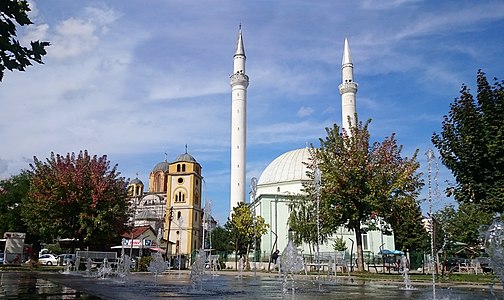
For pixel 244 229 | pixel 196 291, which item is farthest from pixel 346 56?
pixel 196 291

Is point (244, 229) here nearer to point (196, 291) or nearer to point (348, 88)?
point (348, 88)

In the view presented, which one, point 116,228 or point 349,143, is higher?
point 349,143

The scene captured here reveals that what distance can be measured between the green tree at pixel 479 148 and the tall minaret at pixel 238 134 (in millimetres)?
42187

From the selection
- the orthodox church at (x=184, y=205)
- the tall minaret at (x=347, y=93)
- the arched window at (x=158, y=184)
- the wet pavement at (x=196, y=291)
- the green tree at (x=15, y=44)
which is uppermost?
the tall minaret at (x=347, y=93)

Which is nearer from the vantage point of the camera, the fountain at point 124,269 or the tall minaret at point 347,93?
→ the fountain at point 124,269

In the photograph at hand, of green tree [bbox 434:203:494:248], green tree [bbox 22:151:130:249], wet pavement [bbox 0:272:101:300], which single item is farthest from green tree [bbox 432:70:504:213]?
green tree [bbox 434:203:494:248]

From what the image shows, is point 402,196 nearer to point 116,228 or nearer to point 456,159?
point 456,159

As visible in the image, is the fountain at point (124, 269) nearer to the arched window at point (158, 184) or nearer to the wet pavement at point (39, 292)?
the wet pavement at point (39, 292)

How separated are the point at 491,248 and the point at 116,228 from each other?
74.1 feet

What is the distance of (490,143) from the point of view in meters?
13.5

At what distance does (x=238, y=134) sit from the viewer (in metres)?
57.1

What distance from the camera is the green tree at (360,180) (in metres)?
23.5

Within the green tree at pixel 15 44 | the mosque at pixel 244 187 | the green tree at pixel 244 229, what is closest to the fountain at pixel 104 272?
the green tree at pixel 15 44

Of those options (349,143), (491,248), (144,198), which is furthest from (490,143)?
(144,198)
